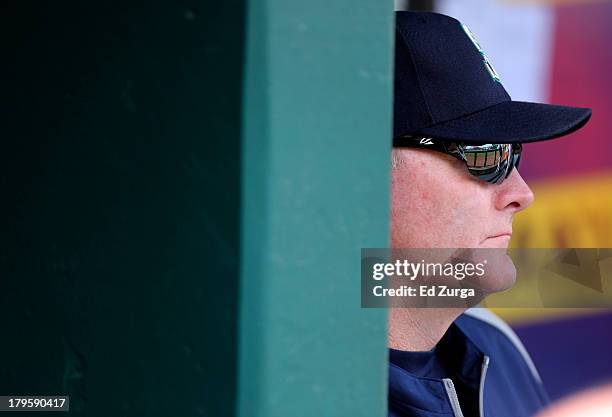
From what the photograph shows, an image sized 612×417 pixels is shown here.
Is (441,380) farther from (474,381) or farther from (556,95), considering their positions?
(556,95)

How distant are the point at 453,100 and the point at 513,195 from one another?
0.72ft

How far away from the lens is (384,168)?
4.08 ft

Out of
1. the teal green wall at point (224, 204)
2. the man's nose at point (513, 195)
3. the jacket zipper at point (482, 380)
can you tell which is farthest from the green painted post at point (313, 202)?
the jacket zipper at point (482, 380)

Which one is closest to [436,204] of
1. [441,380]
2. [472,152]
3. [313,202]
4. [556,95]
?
[472,152]

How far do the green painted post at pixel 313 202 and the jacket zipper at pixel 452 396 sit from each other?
58 centimetres

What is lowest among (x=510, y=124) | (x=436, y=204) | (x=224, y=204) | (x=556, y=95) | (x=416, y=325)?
(x=416, y=325)

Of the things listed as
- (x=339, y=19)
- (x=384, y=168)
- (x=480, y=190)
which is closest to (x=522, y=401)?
(x=480, y=190)

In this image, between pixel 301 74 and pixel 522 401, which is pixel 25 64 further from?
pixel 522 401

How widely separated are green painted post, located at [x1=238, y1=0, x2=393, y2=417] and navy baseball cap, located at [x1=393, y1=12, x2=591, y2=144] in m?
0.51

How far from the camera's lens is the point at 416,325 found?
181cm

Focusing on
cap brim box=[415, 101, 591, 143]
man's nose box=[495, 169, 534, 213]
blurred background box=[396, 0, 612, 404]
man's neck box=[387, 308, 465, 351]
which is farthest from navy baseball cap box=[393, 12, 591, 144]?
blurred background box=[396, 0, 612, 404]

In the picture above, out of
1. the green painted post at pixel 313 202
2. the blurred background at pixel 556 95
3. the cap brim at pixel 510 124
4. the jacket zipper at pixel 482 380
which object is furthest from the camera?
the blurred background at pixel 556 95

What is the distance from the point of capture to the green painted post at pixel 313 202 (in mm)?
1143

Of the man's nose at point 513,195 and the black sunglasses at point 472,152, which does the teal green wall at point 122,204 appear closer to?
the black sunglasses at point 472,152
